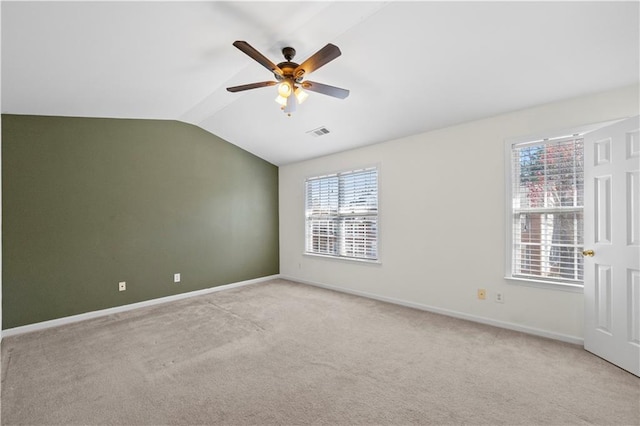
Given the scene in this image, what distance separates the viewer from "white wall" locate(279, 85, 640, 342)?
297 centimetres

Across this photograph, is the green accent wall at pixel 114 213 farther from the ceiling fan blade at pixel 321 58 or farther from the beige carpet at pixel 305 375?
the ceiling fan blade at pixel 321 58

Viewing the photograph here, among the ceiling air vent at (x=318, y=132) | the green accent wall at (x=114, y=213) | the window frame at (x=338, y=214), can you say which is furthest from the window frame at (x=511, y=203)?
the green accent wall at (x=114, y=213)

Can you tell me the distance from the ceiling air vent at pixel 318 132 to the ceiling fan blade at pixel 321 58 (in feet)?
6.20

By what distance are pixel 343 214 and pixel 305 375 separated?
10.0 ft

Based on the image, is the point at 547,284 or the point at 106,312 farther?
the point at 106,312

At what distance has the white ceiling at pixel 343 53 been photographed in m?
2.09

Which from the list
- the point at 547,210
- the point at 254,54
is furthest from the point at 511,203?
the point at 254,54

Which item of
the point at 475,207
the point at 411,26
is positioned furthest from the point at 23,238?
the point at 475,207

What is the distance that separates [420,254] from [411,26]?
273 cm

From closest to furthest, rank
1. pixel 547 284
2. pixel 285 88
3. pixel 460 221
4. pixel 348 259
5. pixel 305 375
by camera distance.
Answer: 1. pixel 305 375
2. pixel 285 88
3. pixel 547 284
4. pixel 460 221
5. pixel 348 259

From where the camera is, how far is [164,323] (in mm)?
3578

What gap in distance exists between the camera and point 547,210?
3.09 meters

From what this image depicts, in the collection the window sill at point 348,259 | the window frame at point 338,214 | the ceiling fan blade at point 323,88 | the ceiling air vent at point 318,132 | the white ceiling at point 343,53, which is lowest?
the window sill at point 348,259

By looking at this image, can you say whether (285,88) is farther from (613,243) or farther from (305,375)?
(613,243)
